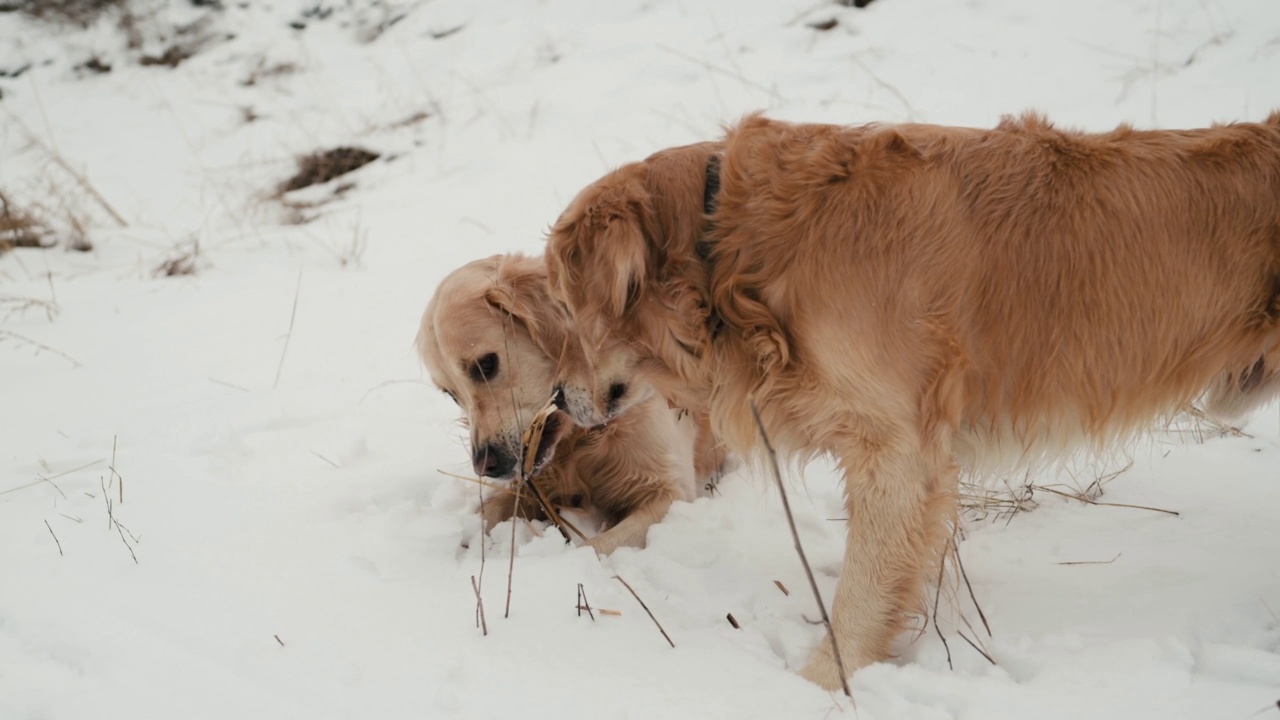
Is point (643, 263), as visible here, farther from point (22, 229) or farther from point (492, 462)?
point (22, 229)

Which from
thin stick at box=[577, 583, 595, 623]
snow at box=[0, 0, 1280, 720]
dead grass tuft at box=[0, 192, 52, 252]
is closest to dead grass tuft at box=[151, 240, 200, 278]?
snow at box=[0, 0, 1280, 720]

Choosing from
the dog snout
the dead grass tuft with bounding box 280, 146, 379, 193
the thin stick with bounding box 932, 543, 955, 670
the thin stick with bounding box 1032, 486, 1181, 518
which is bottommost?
the dead grass tuft with bounding box 280, 146, 379, 193

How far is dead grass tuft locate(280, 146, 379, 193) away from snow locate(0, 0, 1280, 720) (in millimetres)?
135

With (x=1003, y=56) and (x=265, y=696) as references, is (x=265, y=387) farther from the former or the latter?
(x=1003, y=56)

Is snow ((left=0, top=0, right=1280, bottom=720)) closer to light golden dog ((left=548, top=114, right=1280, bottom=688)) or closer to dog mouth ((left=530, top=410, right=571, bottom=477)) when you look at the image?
dog mouth ((left=530, top=410, right=571, bottom=477))

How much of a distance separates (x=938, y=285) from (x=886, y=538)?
0.62 metres

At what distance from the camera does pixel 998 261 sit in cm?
214

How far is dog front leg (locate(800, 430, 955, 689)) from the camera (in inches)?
83.1

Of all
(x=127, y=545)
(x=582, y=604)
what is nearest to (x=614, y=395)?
(x=582, y=604)

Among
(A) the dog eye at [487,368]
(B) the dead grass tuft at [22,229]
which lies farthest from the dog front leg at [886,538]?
(B) the dead grass tuft at [22,229]

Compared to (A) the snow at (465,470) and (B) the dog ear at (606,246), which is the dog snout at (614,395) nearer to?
(B) the dog ear at (606,246)

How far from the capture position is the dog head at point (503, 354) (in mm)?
2996

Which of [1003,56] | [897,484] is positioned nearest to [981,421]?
[897,484]

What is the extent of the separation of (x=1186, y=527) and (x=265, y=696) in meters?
2.54
